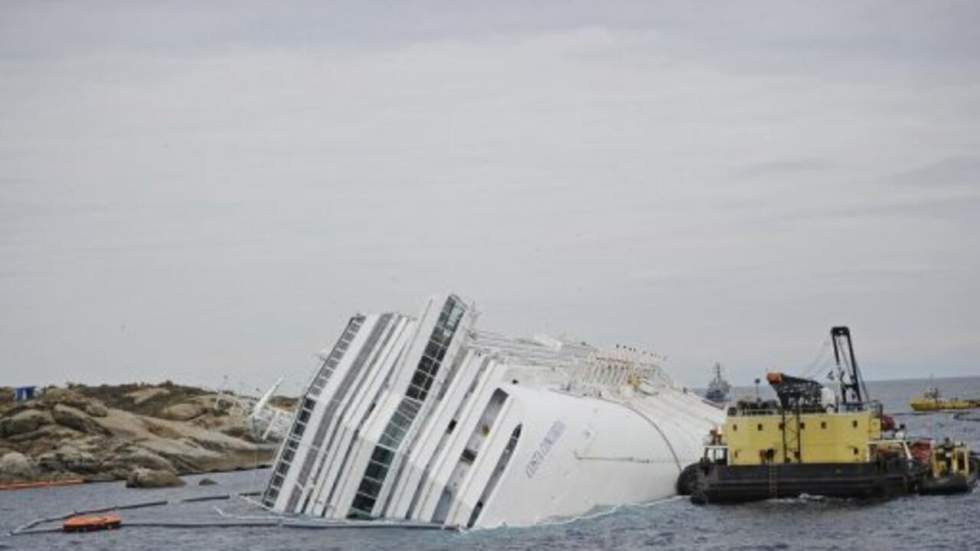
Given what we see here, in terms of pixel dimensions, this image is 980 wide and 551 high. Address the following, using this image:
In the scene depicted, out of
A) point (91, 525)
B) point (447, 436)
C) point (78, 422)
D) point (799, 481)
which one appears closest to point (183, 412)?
point (78, 422)

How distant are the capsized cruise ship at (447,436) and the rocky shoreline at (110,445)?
40.3 m

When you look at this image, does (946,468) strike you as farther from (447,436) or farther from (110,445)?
(110,445)

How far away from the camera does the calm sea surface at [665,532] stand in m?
55.5

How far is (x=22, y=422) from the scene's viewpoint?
120438 millimetres

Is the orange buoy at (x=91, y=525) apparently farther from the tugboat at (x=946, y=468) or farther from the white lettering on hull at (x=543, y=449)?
the tugboat at (x=946, y=468)

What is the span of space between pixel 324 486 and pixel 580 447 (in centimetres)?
1043

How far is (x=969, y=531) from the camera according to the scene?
194ft

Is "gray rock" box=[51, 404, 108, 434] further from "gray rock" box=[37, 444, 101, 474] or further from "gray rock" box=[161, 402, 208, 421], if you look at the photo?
"gray rock" box=[161, 402, 208, 421]

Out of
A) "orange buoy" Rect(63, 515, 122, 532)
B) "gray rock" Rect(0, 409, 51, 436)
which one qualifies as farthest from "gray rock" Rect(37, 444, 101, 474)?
"orange buoy" Rect(63, 515, 122, 532)

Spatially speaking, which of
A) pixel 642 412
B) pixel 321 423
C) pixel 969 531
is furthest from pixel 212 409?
pixel 969 531

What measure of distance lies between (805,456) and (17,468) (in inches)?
2564

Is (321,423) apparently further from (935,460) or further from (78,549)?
(935,460)

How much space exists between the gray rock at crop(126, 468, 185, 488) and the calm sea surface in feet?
82.8

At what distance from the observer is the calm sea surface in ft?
182
